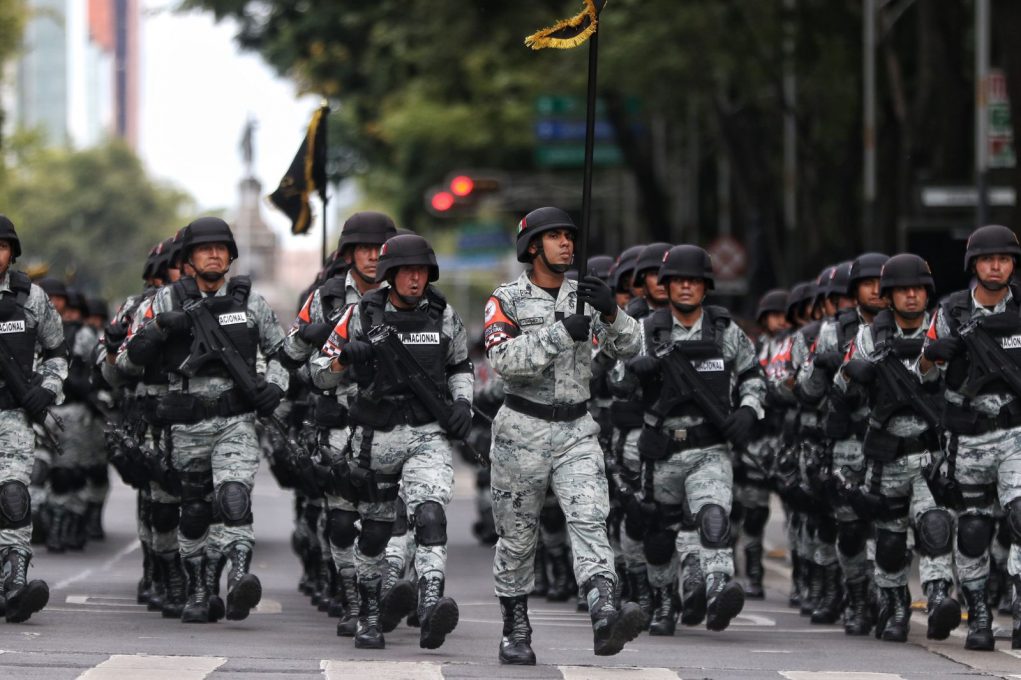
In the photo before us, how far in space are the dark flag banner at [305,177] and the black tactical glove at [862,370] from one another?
4.82 metres

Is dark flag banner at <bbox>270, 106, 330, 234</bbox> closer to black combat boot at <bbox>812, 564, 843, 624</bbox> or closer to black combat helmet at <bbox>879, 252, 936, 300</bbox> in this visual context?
black combat boot at <bbox>812, 564, 843, 624</bbox>

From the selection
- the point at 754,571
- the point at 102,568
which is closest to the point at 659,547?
the point at 754,571

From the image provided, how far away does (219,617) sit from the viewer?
13078 mm

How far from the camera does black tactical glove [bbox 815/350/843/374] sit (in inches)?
531

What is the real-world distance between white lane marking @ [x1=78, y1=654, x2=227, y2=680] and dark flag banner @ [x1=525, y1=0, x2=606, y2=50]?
10.7ft

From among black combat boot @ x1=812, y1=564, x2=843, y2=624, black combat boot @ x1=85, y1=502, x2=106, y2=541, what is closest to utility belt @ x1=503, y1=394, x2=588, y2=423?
black combat boot @ x1=812, y1=564, x2=843, y2=624

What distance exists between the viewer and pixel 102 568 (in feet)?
55.9

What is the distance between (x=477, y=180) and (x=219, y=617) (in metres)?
21.3

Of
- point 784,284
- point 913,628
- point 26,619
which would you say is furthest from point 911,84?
point 26,619

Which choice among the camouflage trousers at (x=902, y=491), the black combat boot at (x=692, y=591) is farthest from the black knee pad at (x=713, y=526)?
the camouflage trousers at (x=902, y=491)

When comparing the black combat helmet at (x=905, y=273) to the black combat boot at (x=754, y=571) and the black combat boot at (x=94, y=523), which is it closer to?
the black combat boot at (x=754, y=571)

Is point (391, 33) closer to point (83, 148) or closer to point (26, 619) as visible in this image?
point (26, 619)

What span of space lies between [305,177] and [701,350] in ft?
15.6

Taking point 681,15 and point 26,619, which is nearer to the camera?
point 26,619
